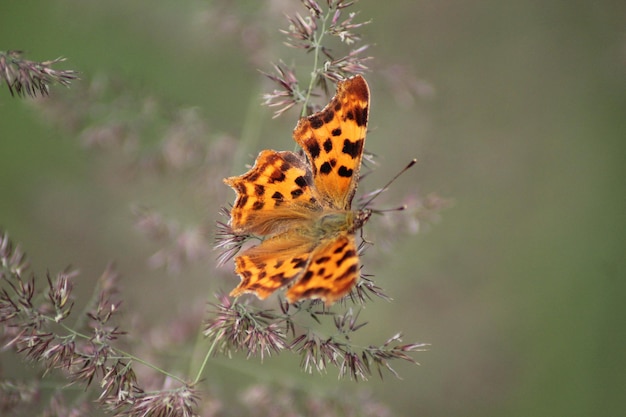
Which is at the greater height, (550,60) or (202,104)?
(550,60)

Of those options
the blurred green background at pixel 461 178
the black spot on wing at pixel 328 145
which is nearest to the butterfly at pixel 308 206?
the black spot on wing at pixel 328 145

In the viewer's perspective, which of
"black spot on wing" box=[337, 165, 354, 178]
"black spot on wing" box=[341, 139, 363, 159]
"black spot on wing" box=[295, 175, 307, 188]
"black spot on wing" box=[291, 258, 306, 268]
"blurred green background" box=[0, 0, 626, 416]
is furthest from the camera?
"blurred green background" box=[0, 0, 626, 416]

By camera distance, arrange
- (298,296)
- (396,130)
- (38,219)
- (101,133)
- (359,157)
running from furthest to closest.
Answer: (396,130) → (38,219) → (101,133) → (359,157) → (298,296)

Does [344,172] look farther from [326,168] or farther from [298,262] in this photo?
[298,262]

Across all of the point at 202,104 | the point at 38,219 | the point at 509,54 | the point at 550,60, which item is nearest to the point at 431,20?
the point at 509,54

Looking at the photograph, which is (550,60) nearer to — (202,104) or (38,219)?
(202,104)

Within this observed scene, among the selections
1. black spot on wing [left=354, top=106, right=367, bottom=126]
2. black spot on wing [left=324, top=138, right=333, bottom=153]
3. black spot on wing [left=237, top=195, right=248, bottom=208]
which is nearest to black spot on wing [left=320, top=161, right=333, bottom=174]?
black spot on wing [left=324, top=138, right=333, bottom=153]

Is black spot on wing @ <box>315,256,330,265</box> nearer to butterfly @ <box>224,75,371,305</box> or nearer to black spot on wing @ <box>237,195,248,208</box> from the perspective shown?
butterfly @ <box>224,75,371,305</box>

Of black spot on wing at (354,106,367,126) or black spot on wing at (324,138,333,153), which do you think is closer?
black spot on wing at (354,106,367,126)
